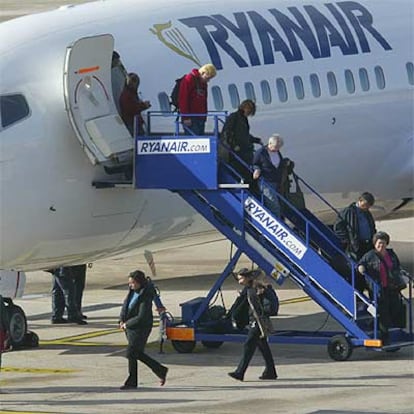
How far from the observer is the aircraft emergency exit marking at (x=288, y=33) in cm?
2762

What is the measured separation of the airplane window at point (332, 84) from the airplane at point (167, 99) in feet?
0.13

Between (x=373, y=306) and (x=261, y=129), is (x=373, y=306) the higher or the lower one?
the lower one

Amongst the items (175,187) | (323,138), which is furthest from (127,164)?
(323,138)

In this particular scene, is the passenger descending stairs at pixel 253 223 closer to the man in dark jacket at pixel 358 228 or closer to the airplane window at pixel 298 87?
the man in dark jacket at pixel 358 228

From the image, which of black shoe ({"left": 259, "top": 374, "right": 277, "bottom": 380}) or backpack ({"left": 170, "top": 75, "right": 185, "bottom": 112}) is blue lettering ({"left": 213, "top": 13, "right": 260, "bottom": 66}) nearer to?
backpack ({"left": 170, "top": 75, "right": 185, "bottom": 112})

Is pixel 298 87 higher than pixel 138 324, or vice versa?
pixel 298 87

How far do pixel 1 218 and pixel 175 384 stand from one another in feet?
11.3

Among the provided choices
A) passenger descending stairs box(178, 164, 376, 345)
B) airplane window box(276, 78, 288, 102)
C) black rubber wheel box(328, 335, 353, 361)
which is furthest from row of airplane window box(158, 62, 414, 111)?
black rubber wheel box(328, 335, 353, 361)

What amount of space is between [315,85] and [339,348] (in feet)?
22.4

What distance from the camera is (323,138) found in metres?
29.2

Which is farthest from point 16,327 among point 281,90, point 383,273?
point 281,90

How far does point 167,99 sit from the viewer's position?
2564 cm

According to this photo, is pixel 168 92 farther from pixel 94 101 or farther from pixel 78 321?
pixel 78 321

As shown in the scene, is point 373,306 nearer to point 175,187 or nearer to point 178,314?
point 175,187
